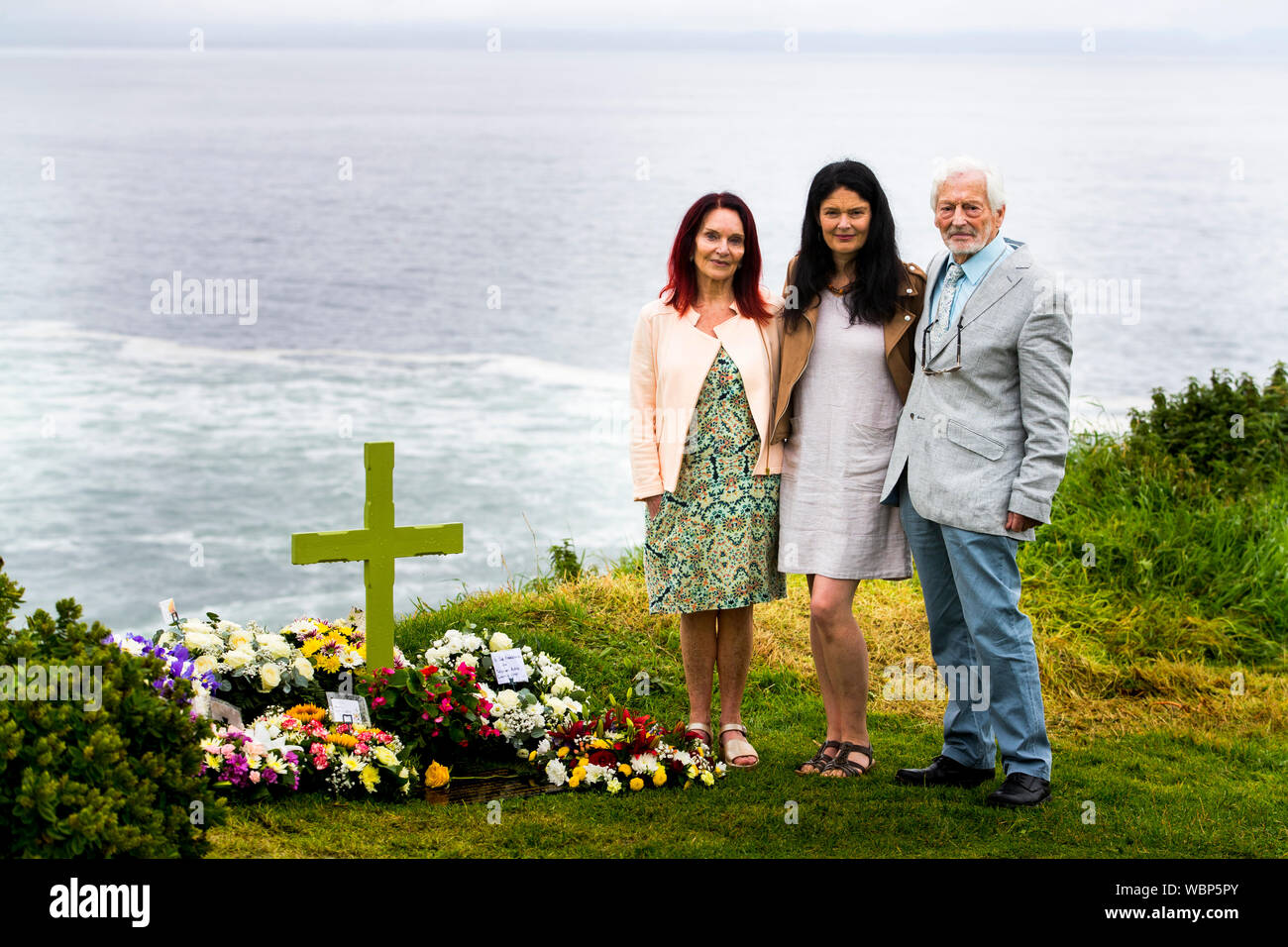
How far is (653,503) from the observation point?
511 cm

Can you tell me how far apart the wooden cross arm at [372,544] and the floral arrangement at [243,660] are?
38 cm

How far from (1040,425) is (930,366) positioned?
17.5 inches

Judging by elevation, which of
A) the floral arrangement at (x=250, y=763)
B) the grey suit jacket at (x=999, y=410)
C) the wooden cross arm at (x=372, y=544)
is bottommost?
the floral arrangement at (x=250, y=763)

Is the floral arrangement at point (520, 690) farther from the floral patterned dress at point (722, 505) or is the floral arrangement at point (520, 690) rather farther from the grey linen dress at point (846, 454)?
the grey linen dress at point (846, 454)

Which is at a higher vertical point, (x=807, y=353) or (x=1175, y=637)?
(x=807, y=353)

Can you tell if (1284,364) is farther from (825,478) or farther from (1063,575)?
(825,478)

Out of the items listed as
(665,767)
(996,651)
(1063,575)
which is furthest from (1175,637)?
(665,767)

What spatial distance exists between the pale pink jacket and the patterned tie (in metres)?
0.65

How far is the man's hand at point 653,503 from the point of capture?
5086 mm

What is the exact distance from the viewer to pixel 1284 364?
9508 millimetres

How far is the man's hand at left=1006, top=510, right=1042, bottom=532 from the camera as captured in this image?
4426 mm

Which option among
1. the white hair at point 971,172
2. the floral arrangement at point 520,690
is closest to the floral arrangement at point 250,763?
the floral arrangement at point 520,690

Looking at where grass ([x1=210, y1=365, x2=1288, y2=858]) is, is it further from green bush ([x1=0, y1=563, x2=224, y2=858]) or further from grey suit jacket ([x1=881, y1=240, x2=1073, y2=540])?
grey suit jacket ([x1=881, y1=240, x2=1073, y2=540])

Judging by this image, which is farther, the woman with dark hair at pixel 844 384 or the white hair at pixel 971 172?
the woman with dark hair at pixel 844 384
